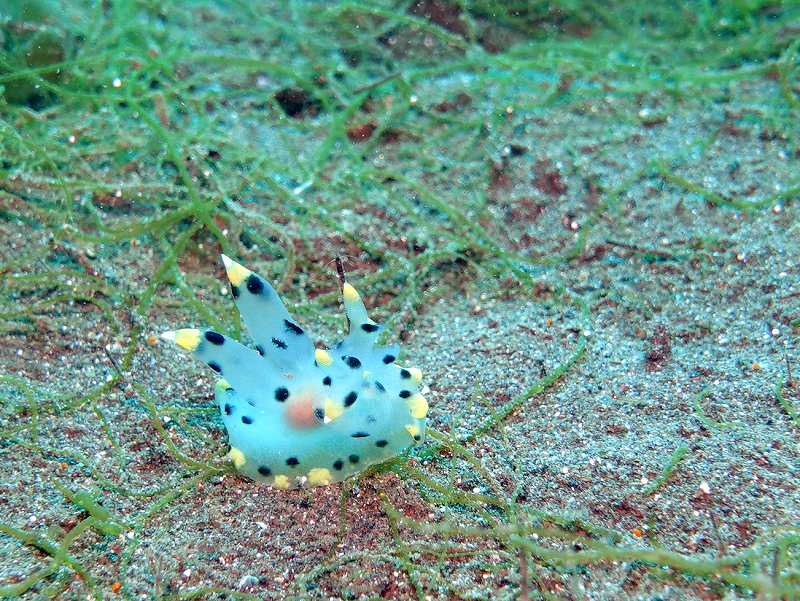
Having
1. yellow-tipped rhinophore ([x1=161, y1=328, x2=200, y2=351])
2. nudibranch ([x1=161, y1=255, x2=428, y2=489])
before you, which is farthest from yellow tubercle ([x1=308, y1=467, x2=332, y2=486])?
yellow-tipped rhinophore ([x1=161, y1=328, x2=200, y2=351])

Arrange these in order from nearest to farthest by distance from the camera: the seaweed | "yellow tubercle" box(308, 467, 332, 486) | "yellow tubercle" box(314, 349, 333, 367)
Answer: the seaweed < "yellow tubercle" box(314, 349, 333, 367) < "yellow tubercle" box(308, 467, 332, 486)

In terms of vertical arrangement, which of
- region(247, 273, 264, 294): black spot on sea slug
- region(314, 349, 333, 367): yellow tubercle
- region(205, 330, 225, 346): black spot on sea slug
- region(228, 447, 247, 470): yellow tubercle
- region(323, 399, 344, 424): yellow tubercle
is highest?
region(247, 273, 264, 294): black spot on sea slug

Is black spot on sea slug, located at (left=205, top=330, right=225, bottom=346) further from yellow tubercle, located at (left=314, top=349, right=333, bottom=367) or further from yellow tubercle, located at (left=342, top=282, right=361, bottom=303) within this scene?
yellow tubercle, located at (left=342, top=282, right=361, bottom=303)

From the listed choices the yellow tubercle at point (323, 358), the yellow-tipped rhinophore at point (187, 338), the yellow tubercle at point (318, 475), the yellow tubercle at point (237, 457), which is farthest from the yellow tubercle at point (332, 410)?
the yellow-tipped rhinophore at point (187, 338)

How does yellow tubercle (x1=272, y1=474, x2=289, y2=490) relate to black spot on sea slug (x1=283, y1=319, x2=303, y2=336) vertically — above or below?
below

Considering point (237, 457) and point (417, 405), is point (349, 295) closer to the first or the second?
point (417, 405)

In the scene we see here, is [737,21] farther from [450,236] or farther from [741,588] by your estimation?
[741,588]

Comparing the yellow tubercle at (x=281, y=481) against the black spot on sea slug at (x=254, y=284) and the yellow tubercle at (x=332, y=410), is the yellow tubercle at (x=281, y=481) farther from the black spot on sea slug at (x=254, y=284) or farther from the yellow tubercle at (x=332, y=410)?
the black spot on sea slug at (x=254, y=284)

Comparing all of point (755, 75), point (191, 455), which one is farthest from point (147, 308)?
point (755, 75)
